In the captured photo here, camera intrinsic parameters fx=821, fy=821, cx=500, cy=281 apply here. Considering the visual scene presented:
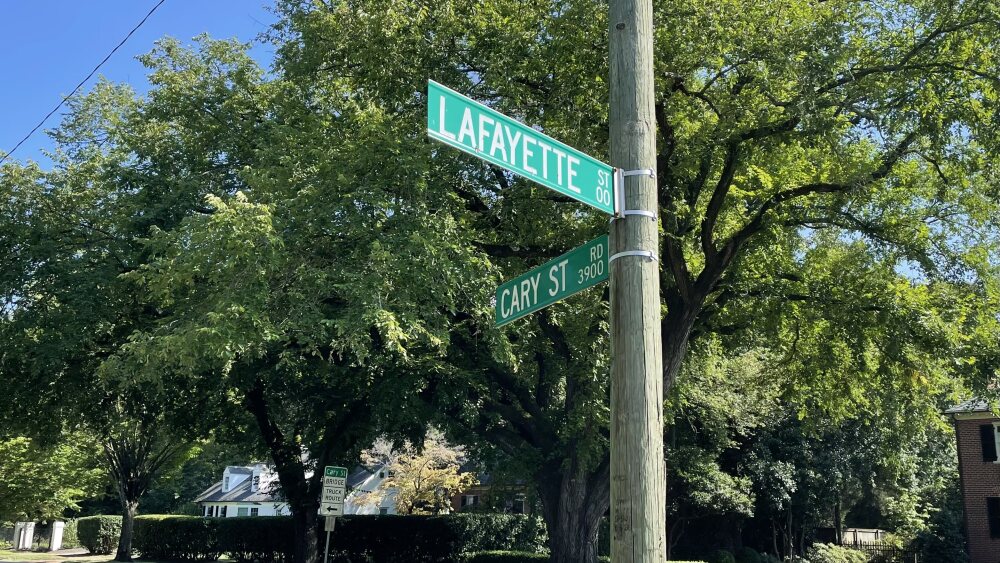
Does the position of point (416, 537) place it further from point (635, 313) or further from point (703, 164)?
point (635, 313)

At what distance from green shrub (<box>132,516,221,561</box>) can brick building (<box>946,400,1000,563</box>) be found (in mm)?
31171

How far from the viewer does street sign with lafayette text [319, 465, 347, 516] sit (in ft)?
57.2

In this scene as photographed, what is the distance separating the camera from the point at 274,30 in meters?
18.4

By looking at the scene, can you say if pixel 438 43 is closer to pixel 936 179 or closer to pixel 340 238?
pixel 340 238

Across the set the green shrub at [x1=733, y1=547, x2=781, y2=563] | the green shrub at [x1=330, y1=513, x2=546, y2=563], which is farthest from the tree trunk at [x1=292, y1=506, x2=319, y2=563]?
the green shrub at [x1=733, y1=547, x2=781, y2=563]

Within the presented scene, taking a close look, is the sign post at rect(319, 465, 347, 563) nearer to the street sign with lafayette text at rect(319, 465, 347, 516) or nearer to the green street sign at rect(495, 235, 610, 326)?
the street sign with lafayette text at rect(319, 465, 347, 516)

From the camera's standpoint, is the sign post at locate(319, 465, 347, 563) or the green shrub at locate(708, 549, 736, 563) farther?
the green shrub at locate(708, 549, 736, 563)

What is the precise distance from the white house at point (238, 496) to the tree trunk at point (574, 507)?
3962cm

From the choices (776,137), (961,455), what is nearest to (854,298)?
(776,137)

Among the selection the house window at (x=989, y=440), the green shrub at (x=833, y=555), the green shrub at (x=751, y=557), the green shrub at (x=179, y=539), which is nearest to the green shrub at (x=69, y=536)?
the green shrub at (x=179, y=539)

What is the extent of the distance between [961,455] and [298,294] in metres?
32.1

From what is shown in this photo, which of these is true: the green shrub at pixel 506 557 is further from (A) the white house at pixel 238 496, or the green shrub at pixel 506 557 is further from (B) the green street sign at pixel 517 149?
(A) the white house at pixel 238 496

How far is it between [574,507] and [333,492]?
5368 mm

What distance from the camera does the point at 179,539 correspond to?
122ft
